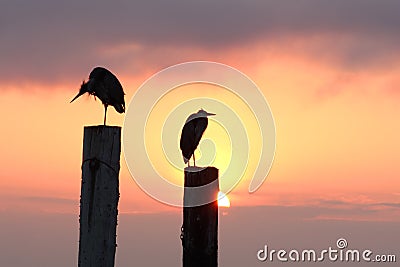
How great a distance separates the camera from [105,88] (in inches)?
500

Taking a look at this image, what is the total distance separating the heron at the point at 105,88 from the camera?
12.4m

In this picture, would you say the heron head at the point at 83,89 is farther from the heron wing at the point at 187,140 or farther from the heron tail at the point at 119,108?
the heron wing at the point at 187,140

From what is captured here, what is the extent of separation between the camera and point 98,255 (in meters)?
7.15

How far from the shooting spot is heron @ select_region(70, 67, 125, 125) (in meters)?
12.4

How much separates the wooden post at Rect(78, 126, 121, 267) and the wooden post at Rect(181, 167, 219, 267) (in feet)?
4.40

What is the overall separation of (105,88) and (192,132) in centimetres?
174

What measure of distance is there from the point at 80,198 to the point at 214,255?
76.8 inches

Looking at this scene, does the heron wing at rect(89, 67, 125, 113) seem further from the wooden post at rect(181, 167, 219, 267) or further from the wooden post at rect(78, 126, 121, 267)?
the wooden post at rect(78, 126, 121, 267)

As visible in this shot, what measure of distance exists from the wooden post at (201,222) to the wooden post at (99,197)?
1.34m

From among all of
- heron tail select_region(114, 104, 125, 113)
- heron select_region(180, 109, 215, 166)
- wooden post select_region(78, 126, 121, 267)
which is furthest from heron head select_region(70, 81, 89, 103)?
wooden post select_region(78, 126, 121, 267)

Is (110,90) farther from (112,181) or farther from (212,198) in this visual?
(112,181)

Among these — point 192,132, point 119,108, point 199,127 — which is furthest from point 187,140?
point 119,108

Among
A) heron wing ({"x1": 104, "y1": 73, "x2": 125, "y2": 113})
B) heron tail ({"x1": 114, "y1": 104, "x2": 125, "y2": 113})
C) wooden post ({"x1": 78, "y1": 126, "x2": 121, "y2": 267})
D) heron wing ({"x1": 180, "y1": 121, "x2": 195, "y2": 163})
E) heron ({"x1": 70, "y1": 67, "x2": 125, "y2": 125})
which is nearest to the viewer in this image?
wooden post ({"x1": 78, "y1": 126, "x2": 121, "y2": 267})

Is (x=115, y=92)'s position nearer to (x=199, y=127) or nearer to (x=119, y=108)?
(x=119, y=108)
